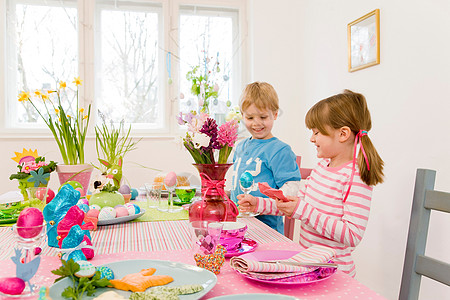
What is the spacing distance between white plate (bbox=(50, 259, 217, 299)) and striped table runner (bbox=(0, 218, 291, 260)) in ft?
0.60

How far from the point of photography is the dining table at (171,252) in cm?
66

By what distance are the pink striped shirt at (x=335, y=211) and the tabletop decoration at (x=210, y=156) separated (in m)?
0.26

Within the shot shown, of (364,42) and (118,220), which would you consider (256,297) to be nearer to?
(118,220)

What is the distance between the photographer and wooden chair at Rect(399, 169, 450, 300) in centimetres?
93

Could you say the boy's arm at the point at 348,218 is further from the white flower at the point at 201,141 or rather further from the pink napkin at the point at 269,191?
the white flower at the point at 201,141

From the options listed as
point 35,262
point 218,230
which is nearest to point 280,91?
point 218,230

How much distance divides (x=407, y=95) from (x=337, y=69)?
2.70 feet

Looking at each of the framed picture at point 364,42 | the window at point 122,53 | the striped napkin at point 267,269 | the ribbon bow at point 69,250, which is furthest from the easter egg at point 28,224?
the window at point 122,53

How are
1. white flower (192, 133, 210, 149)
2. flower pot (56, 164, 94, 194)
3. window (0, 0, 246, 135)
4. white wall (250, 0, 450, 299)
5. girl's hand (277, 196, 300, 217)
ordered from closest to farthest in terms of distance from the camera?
white flower (192, 133, 210, 149) < girl's hand (277, 196, 300, 217) < flower pot (56, 164, 94, 194) < white wall (250, 0, 450, 299) < window (0, 0, 246, 135)

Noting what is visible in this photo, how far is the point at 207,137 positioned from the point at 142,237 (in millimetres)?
345

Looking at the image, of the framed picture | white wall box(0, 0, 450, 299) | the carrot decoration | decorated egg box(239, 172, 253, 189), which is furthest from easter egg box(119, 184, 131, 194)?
the framed picture

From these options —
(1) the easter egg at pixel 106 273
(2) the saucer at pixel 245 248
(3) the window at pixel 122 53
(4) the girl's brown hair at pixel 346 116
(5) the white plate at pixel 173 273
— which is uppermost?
(3) the window at pixel 122 53

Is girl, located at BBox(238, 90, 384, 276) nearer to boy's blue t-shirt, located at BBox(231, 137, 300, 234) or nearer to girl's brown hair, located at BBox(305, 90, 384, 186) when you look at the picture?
girl's brown hair, located at BBox(305, 90, 384, 186)

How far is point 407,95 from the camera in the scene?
201 centimetres
